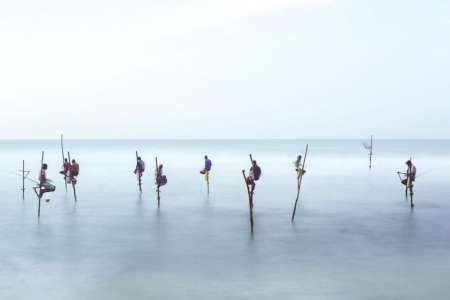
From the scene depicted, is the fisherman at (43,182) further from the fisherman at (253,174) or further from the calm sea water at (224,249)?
the fisherman at (253,174)

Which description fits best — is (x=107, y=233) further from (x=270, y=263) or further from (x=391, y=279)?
(x=391, y=279)

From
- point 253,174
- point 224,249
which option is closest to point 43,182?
point 253,174

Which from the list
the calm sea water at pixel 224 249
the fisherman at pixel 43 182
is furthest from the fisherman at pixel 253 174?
the fisherman at pixel 43 182

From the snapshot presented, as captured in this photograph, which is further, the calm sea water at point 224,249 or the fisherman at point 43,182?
the fisherman at point 43,182

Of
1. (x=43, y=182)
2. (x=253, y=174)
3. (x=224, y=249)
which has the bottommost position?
(x=224, y=249)

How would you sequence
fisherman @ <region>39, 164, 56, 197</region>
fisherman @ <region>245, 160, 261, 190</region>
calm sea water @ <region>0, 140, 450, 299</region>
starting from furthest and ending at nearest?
fisherman @ <region>39, 164, 56, 197</region> < fisherman @ <region>245, 160, 261, 190</region> < calm sea water @ <region>0, 140, 450, 299</region>

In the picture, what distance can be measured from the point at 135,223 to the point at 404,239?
569 inches

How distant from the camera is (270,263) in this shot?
18.8 meters

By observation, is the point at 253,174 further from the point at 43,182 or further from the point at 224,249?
the point at 43,182

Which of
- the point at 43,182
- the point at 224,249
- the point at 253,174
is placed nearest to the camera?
the point at 224,249

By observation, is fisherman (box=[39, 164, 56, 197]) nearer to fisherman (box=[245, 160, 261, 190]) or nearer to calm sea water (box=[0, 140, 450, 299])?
calm sea water (box=[0, 140, 450, 299])

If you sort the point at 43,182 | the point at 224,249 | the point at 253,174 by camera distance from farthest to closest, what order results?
the point at 253,174 → the point at 43,182 → the point at 224,249

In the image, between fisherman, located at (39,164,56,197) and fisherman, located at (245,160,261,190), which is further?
fisherman, located at (39,164,56,197)

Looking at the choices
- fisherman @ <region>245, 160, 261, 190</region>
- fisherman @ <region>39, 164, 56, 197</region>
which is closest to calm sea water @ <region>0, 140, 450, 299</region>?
fisherman @ <region>39, 164, 56, 197</region>
